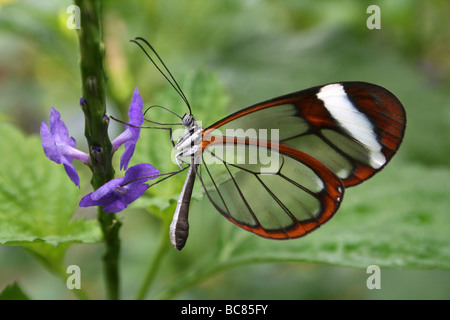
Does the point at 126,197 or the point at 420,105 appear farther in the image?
the point at 420,105

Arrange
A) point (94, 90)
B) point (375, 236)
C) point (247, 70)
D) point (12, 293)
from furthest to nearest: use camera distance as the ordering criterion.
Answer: point (247, 70) < point (375, 236) < point (12, 293) < point (94, 90)

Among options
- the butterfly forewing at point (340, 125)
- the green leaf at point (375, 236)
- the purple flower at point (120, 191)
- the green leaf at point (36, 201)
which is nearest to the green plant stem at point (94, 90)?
the purple flower at point (120, 191)

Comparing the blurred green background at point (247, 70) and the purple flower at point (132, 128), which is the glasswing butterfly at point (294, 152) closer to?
the purple flower at point (132, 128)

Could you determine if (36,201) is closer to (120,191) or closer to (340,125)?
(120,191)

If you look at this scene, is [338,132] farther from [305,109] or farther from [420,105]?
[420,105]

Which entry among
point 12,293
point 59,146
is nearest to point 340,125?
point 59,146

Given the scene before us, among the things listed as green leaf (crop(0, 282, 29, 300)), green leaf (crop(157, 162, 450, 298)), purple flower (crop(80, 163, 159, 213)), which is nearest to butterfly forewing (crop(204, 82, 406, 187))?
green leaf (crop(157, 162, 450, 298))
